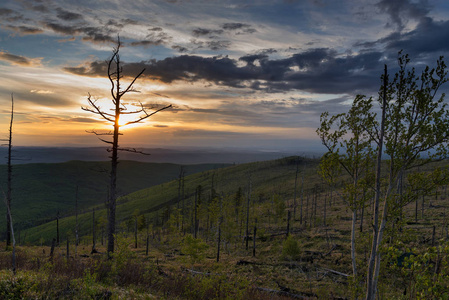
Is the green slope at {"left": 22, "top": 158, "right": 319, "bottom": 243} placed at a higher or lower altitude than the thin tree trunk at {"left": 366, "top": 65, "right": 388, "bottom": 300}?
lower

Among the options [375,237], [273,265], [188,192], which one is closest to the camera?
[375,237]

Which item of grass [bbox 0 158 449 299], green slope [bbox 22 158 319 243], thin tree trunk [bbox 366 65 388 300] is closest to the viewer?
grass [bbox 0 158 449 299]

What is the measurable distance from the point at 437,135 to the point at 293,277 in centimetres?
2474

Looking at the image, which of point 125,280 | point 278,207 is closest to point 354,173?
point 125,280

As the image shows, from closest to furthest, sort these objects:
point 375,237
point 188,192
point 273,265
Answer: point 375,237
point 273,265
point 188,192

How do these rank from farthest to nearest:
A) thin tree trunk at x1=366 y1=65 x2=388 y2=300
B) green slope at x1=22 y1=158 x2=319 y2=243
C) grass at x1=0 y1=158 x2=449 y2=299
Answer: green slope at x1=22 y1=158 x2=319 y2=243 → thin tree trunk at x1=366 y1=65 x2=388 y2=300 → grass at x1=0 y1=158 x2=449 y2=299

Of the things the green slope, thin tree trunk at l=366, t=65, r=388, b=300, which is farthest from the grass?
the green slope

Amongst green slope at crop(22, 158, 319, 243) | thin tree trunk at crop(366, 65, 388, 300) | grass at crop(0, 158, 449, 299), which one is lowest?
green slope at crop(22, 158, 319, 243)

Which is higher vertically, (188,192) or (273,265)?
(273,265)

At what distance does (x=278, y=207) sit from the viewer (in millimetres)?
68500

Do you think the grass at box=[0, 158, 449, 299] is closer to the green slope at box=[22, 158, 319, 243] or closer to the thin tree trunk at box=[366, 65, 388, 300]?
the thin tree trunk at box=[366, 65, 388, 300]

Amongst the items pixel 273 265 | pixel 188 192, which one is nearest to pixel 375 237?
pixel 273 265

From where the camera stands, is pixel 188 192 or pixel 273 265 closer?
pixel 273 265

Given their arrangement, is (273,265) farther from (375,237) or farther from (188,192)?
(188,192)
